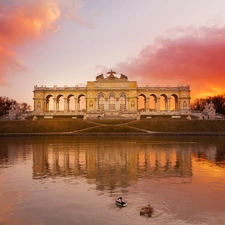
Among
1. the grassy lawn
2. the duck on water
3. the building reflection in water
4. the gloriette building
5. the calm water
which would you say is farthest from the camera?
the gloriette building

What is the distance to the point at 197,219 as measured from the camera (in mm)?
11961

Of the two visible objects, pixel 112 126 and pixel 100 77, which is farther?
pixel 100 77

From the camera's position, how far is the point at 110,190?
16281 mm

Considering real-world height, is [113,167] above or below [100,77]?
below

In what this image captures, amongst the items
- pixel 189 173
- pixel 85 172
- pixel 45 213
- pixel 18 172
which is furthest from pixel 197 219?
pixel 18 172

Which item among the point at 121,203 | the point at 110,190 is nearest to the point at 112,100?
the point at 110,190

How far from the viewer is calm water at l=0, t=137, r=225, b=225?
1230 cm

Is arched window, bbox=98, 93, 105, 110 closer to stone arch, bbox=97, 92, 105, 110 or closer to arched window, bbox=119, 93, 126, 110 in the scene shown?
stone arch, bbox=97, 92, 105, 110

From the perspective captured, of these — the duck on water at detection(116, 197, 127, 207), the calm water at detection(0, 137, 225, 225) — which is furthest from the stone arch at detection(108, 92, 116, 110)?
the duck on water at detection(116, 197, 127, 207)

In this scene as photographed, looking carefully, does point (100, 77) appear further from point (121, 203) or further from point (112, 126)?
point (121, 203)

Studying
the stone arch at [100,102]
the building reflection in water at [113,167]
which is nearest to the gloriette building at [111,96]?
the stone arch at [100,102]

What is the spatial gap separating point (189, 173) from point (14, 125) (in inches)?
2217

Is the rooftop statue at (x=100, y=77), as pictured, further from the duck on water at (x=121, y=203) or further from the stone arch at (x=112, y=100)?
the duck on water at (x=121, y=203)

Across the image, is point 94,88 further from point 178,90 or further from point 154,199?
point 154,199
